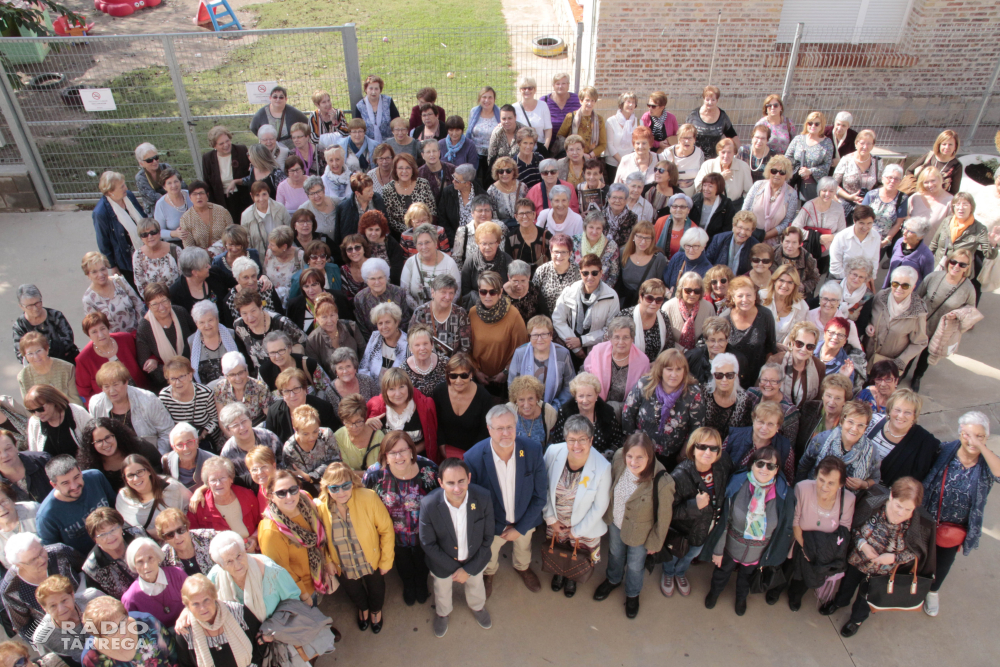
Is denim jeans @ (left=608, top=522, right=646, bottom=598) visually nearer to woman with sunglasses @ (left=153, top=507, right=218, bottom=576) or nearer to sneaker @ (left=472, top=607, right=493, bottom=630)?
sneaker @ (left=472, top=607, right=493, bottom=630)

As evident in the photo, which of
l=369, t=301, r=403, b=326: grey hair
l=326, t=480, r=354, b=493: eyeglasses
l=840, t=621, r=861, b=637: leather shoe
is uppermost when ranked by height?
l=369, t=301, r=403, b=326: grey hair

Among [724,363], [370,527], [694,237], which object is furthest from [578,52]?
[370,527]

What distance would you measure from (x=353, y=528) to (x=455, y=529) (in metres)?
0.68

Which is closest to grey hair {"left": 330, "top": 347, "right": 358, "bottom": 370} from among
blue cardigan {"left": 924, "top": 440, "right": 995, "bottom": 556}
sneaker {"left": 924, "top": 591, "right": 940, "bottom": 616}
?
blue cardigan {"left": 924, "top": 440, "right": 995, "bottom": 556}

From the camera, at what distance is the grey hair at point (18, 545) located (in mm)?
3957

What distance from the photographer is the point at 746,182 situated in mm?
7504

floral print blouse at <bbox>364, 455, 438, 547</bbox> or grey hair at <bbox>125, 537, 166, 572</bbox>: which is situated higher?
grey hair at <bbox>125, 537, 166, 572</bbox>

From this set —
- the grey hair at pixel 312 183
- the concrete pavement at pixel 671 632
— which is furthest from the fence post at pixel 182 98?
the concrete pavement at pixel 671 632

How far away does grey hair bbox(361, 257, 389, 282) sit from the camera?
5.98 meters

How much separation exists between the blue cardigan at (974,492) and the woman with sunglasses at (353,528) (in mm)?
3819

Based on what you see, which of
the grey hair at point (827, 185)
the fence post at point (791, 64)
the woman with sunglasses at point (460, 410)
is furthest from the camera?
the fence post at point (791, 64)

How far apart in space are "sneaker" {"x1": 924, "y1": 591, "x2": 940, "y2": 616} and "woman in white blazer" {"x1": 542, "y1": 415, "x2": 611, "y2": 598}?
2541mm

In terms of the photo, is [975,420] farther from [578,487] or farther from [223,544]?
[223,544]

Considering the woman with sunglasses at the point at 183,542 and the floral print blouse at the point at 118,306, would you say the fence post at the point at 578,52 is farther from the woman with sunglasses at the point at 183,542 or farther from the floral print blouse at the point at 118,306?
the woman with sunglasses at the point at 183,542
